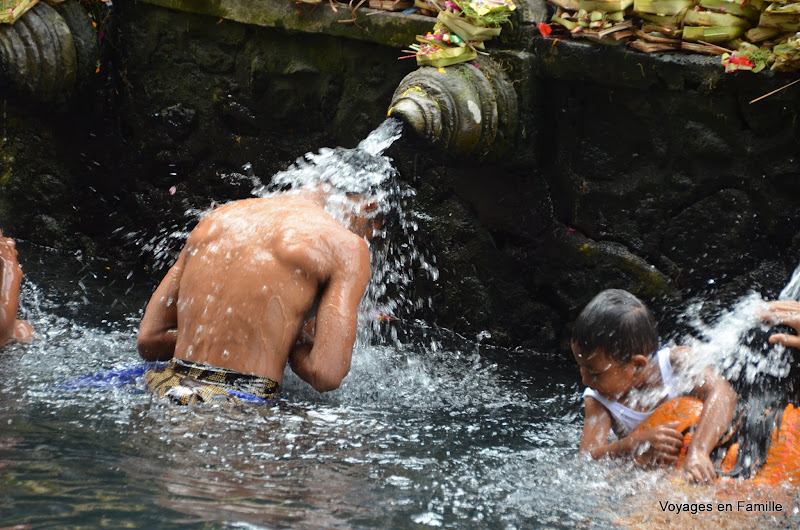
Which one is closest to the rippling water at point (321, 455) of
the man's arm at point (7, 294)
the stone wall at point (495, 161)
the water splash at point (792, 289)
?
the man's arm at point (7, 294)

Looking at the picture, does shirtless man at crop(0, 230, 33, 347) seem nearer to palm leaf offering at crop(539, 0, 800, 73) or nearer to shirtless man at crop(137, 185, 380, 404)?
shirtless man at crop(137, 185, 380, 404)

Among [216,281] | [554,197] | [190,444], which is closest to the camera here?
[190,444]

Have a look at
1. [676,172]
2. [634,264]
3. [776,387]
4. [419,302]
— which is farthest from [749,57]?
[419,302]

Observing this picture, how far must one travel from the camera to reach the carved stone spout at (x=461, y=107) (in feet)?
13.6

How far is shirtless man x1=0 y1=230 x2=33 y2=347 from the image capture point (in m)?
3.89

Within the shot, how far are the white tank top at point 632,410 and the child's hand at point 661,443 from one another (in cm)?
14

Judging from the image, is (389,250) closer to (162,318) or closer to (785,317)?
(162,318)

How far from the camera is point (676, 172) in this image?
4.28 m

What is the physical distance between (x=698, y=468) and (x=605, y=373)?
443 millimetres

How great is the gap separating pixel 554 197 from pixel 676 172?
67 centimetres

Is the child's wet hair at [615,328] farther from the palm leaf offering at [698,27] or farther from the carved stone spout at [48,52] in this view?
the carved stone spout at [48,52]

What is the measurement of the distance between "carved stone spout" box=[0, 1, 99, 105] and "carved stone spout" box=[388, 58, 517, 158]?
249 centimetres

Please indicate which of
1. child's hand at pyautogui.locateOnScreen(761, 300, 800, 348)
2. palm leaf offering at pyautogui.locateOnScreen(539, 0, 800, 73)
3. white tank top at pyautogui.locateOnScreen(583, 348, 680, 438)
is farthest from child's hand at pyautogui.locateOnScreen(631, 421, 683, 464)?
palm leaf offering at pyautogui.locateOnScreen(539, 0, 800, 73)

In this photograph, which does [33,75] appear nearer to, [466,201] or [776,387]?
[466,201]
